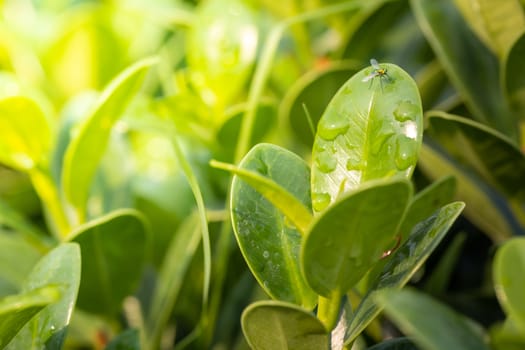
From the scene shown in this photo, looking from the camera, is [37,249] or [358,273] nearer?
[358,273]

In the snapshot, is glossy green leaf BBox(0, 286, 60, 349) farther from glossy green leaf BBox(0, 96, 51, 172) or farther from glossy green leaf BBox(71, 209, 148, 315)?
glossy green leaf BBox(0, 96, 51, 172)

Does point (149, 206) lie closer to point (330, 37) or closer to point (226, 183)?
point (226, 183)

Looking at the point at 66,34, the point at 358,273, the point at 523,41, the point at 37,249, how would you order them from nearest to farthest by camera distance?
the point at 358,273 < the point at 523,41 < the point at 37,249 < the point at 66,34

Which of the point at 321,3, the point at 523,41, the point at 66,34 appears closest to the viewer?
the point at 523,41

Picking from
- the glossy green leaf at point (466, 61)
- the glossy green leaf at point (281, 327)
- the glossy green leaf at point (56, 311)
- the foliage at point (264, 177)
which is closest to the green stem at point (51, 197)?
the foliage at point (264, 177)

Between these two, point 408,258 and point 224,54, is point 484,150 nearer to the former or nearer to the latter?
point 408,258

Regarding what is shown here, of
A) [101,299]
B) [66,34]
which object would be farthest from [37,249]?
[66,34]

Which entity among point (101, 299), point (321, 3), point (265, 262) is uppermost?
point (321, 3)
